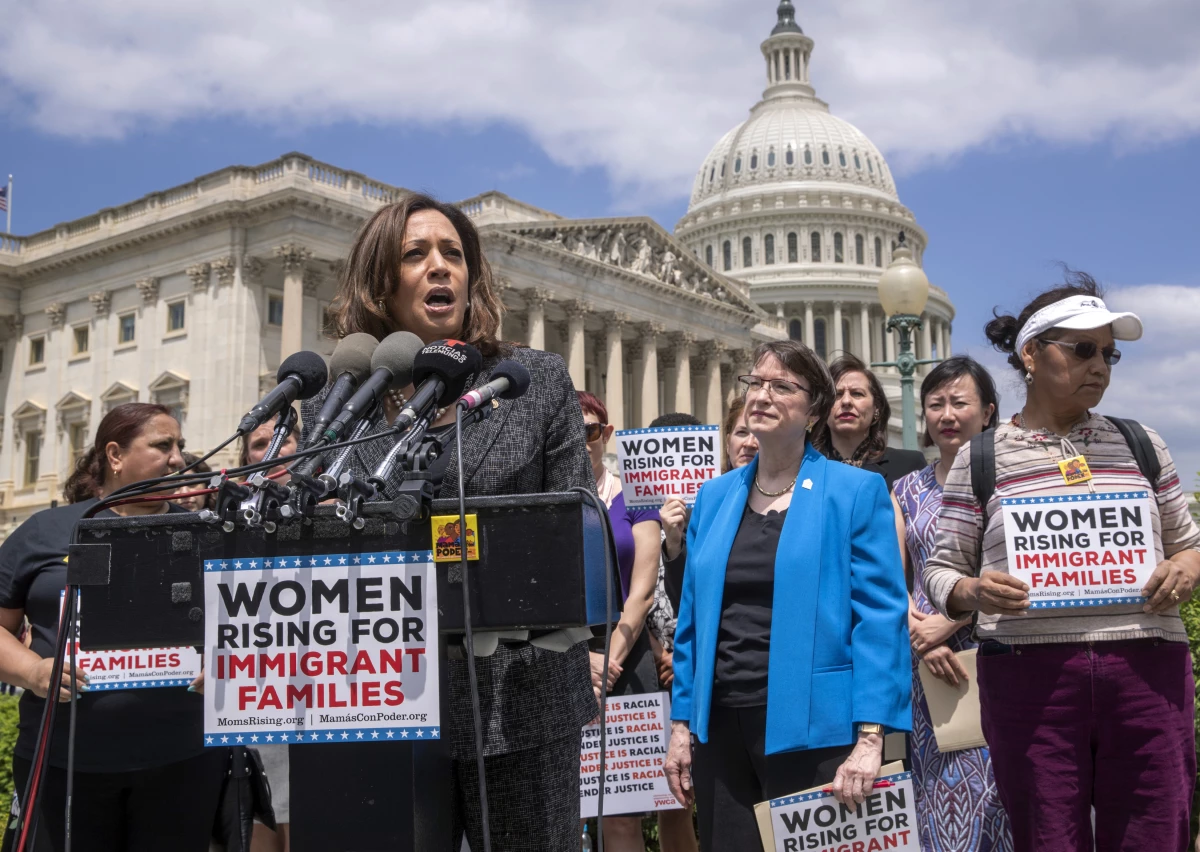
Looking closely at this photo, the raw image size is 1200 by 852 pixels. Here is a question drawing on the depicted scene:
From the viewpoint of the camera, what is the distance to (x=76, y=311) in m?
42.6

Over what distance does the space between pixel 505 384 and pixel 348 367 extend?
39cm

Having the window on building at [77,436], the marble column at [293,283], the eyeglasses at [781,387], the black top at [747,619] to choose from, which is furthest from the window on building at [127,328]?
the black top at [747,619]

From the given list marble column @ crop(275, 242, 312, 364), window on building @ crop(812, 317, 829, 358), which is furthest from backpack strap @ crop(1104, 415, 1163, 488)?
window on building @ crop(812, 317, 829, 358)

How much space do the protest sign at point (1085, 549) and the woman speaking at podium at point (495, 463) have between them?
1599 millimetres

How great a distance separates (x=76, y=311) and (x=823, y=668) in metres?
43.3

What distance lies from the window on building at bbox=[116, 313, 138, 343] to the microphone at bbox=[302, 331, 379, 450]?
131ft

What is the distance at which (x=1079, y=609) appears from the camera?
392 cm

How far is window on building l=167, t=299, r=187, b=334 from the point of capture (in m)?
39.1

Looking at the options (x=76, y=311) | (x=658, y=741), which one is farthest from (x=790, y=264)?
(x=658, y=741)

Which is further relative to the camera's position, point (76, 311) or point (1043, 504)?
point (76, 311)

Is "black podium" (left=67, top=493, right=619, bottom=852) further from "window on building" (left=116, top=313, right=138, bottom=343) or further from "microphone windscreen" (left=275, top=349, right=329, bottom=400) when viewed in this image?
"window on building" (left=116, top=313, right=138, bottom=343)

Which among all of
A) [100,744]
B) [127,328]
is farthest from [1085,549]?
[127,328]

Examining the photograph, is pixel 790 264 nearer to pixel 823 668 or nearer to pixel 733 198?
pixel 733 198

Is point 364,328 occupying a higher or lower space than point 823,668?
higher
